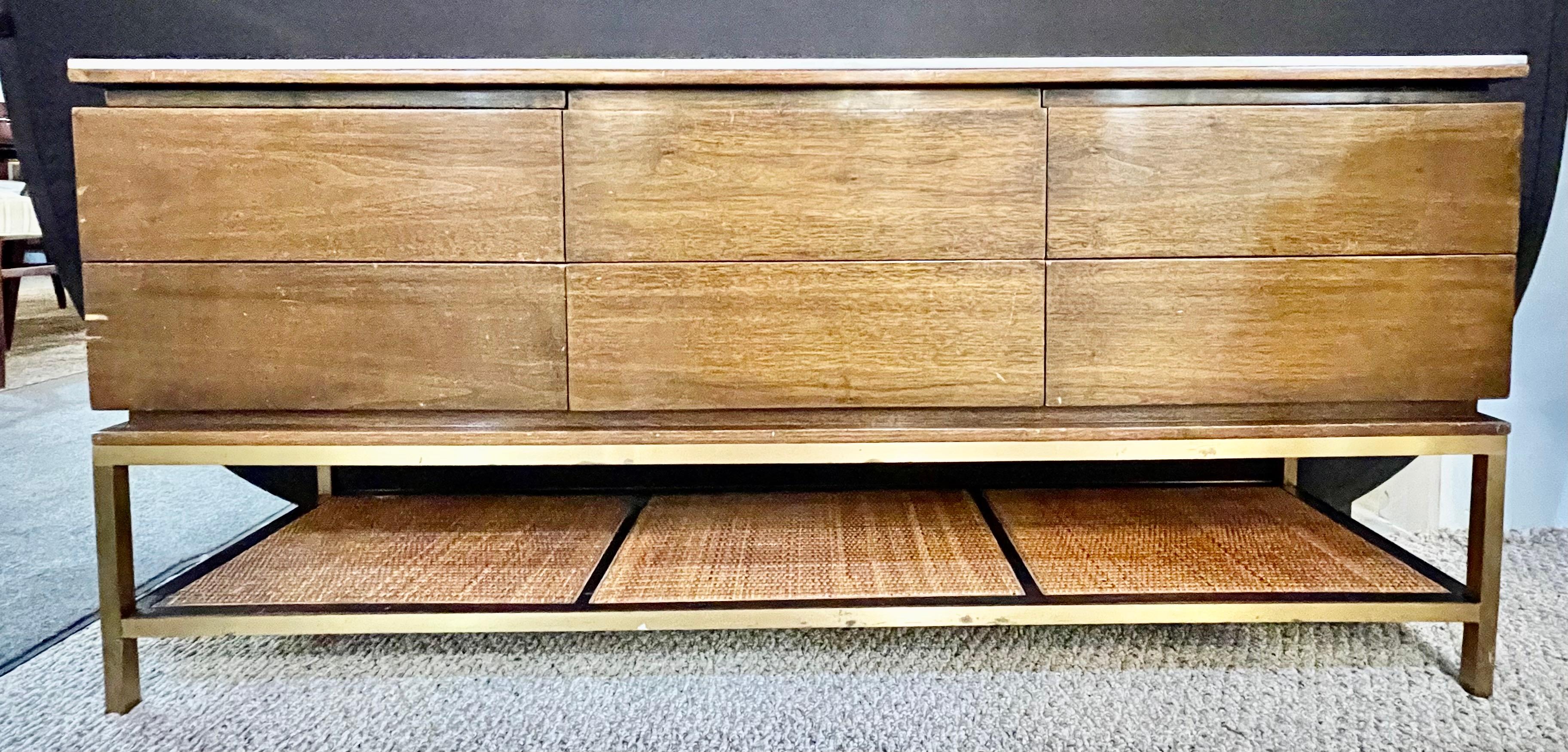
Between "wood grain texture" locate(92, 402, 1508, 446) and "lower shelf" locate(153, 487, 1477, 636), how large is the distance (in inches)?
6.2

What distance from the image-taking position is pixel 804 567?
0.97m

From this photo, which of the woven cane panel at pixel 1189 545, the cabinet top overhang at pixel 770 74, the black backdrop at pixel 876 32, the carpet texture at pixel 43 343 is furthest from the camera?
the carpet texture at pixel 43 343

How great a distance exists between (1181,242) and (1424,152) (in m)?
0.24

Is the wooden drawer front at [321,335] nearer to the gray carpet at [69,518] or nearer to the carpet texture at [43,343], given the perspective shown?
the gray carpet at [69,518]

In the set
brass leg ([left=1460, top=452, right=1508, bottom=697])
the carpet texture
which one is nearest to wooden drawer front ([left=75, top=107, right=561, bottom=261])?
brass leg ([left=1460, top=452, right=1508, bottom=697])

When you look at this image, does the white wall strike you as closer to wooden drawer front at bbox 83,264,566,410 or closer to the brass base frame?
the brass base frame

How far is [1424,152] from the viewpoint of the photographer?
2.80 ft

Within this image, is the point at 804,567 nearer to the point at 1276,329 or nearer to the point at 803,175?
the point at 803,175

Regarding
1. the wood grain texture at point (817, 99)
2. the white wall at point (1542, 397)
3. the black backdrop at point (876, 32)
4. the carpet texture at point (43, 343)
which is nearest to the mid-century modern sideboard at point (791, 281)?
the wood grain texture at point (817, 99)

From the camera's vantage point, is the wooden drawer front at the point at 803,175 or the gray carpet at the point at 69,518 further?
the gray carpet at the point at 69,518

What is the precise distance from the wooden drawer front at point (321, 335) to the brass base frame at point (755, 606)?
0.18ft

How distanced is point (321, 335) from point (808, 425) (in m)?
0.47

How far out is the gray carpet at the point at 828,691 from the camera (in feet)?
2.82

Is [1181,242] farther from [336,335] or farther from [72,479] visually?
[72,479]
